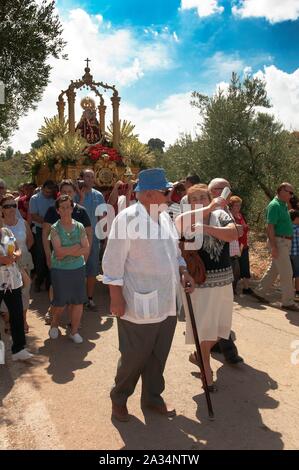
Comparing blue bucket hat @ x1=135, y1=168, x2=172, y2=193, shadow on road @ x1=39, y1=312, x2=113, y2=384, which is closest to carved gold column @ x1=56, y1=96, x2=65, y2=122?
shadow on road @ x1=39, y1=312, x2=113, y2=384

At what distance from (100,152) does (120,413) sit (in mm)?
5896

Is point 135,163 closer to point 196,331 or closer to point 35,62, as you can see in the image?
point 35,62

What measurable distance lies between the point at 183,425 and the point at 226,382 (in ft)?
2.88

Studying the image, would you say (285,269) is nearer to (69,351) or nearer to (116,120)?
(69,351)

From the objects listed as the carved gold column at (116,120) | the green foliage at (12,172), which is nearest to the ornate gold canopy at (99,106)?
the carved gold column at (116,120)

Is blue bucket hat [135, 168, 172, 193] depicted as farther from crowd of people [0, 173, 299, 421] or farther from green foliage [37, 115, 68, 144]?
green foliage [37, 115, 68, 144]

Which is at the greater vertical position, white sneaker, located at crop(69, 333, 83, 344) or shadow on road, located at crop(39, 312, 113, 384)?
white sneaker, located at crop(69, 333, 83, 344)

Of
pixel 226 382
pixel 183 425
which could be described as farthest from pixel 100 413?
pixel 226 382

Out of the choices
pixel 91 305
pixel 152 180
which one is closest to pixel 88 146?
pixel 91 305

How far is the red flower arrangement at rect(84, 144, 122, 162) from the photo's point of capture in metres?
8.21

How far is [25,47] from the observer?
7.17 metres

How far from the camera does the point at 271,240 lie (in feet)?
21.6

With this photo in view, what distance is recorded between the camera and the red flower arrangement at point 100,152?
8211 mm

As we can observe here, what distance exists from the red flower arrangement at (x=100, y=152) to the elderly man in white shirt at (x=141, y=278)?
523 centimetres
